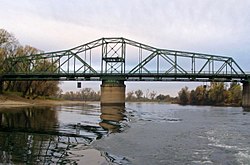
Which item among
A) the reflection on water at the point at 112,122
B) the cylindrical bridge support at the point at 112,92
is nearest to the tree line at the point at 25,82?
the cylindrical bridge support at the point at 112,92

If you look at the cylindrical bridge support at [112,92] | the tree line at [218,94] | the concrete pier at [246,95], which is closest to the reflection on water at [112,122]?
the cylindrical bridge support at [112,92]

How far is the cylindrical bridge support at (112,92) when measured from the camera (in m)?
104

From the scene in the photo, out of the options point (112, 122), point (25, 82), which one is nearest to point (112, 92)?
point (25, 82)

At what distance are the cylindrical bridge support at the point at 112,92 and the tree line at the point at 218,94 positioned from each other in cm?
4501

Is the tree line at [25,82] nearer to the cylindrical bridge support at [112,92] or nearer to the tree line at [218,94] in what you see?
the cylindrical bridge support at [112,92]

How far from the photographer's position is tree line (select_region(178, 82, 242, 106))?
145 m

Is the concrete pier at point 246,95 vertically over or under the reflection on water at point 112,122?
over

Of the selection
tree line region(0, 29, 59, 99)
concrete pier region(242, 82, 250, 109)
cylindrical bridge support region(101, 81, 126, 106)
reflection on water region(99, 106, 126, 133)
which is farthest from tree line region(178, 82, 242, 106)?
reflection on water region(99, 106, 126, 133)

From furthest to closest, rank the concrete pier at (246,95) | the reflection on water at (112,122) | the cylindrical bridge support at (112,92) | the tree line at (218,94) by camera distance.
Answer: the tree line at (218,94) < the concrete pier at (246,95) < the cylindrical bridge support at (112,92) < the reflection on water at (112,122)

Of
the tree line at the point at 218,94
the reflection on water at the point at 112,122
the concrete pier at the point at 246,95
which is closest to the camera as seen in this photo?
the reflection on water at the point at 112,122

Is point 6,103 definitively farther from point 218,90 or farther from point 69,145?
point 218,90

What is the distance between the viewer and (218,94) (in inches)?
5999

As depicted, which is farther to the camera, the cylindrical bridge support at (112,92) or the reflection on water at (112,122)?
the cylindrical bridge support at (112,92)

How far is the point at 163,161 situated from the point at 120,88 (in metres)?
90.4
